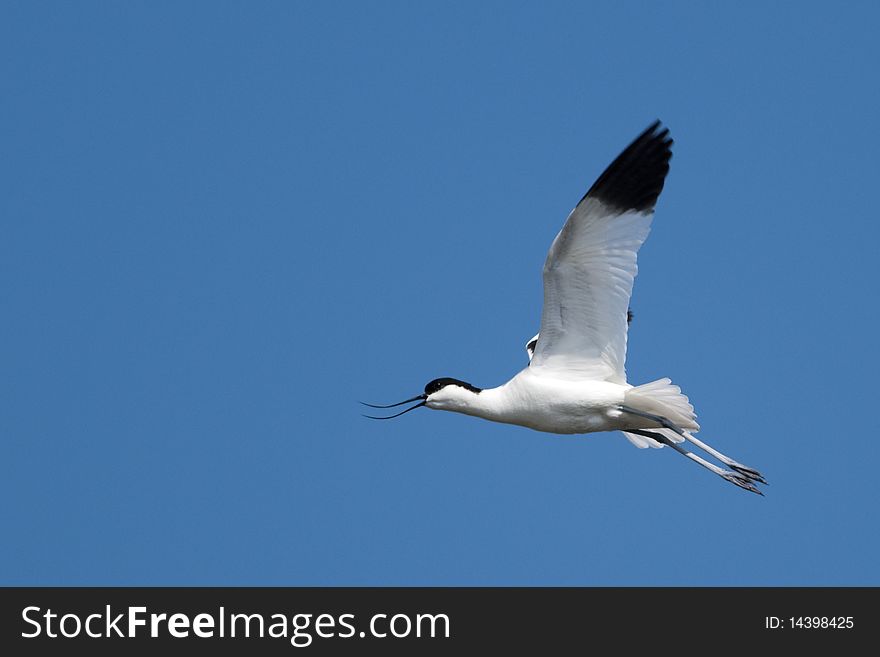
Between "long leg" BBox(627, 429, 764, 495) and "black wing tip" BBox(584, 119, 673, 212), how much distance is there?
2503mm

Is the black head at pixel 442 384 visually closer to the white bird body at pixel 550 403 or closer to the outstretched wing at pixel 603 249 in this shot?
the white bird body at pixel 550 403

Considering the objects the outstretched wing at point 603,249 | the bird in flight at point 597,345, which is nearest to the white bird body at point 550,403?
the bird in flight at point 597,345

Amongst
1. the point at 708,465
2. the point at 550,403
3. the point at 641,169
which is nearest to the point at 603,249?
the point at 641,169

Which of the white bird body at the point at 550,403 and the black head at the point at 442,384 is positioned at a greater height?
the black head at the point at 442,384

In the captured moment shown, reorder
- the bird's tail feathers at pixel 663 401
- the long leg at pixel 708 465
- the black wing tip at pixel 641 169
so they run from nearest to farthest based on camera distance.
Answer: the black wing tip at pixel 641 169
the bird's tail feathers at pixel 663 401
the long leg at pixel 708 465

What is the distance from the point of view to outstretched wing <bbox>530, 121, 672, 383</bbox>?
10484mm

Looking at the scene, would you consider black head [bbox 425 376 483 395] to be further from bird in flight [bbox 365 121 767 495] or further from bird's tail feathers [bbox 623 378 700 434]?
bird's tail feathers [bbox 623 378 700 434]

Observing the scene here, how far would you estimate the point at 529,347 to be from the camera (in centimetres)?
1325

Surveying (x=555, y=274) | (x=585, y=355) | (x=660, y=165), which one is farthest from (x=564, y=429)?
(x=660, y=165)

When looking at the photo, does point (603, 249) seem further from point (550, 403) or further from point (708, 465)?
point (708, 465)

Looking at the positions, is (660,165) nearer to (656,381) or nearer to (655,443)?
(656,381)

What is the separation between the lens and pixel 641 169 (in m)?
10.5

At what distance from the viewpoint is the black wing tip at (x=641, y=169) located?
1048 centimetres

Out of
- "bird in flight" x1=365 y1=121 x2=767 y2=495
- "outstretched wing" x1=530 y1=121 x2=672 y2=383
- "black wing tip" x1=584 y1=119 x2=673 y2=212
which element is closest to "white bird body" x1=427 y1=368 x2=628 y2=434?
"bird in flight" x1=365 y1=121 x2=767 y2=495
